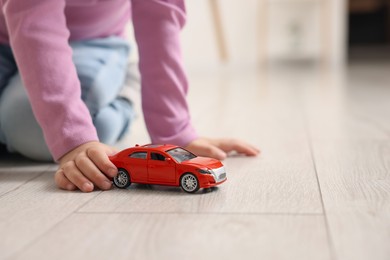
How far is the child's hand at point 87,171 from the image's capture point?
0.76 metres

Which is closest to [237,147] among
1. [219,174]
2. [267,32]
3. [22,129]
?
[219,174]

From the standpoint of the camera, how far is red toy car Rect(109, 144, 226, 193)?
0.72 meters

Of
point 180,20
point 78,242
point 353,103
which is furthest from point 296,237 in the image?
point 353,103

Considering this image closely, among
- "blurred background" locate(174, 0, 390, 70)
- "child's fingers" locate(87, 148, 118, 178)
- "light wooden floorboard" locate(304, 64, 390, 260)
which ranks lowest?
"blurred background" locate(174, 0, 390, 70)

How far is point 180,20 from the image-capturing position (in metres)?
1.03

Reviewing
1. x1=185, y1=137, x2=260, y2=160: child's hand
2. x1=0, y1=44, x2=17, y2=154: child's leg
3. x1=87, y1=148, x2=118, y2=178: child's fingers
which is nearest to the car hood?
x1=87, y1=148, x2=118, y2=178: child's fingers

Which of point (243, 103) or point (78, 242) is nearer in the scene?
point (78, 242)

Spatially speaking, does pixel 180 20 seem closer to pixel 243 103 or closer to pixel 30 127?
pixel 30 127

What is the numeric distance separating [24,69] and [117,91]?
1.18ft

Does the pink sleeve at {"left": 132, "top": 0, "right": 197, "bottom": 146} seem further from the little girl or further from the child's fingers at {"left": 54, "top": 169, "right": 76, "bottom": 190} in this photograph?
the child's fingers at {"left": 54, "top": 169, "right": 76, "bottom": 190}

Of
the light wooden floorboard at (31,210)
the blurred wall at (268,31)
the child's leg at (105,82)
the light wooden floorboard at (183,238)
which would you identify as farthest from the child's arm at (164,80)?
the blurred wall at (268,31)

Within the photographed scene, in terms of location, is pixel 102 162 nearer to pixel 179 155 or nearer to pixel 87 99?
pixel 179 155

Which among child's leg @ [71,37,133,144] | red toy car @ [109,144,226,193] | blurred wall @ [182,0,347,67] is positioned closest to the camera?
red toy car @ [109,144,226,193]

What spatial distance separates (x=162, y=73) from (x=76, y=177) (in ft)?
0.95
